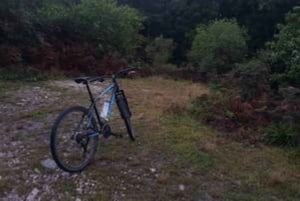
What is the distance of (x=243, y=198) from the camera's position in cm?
418

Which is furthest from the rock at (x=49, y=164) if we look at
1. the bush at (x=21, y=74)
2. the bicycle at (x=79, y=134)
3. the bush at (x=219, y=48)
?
the bush at (x=219, y=48)

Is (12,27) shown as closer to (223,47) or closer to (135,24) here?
(135,24)

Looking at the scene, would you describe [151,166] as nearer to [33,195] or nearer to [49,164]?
[49,164]

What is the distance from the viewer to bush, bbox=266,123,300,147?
215 inches

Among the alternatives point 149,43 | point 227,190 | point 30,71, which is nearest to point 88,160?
point 227,190

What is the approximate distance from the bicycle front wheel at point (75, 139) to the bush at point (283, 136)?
7.16ft

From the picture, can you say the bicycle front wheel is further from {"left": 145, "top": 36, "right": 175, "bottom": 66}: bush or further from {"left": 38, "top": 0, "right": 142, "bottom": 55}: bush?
{"left": 145, "top": 36, "right": 175, "bottom": 66}: bush

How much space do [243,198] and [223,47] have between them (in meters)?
8.04

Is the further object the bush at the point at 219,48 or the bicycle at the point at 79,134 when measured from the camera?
the bush at the point at 219,48

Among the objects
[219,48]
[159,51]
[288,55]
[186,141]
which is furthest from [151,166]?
[159,51]

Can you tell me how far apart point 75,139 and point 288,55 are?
4372mm

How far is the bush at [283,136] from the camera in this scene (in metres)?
5.46

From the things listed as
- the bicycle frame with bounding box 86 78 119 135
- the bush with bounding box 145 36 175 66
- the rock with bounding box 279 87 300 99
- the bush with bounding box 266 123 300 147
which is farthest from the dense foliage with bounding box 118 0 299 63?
the bicycle frame with bounding box 86 78 119 135

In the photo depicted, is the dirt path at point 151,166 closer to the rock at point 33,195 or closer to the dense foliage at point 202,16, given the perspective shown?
the rock at point 33,195
